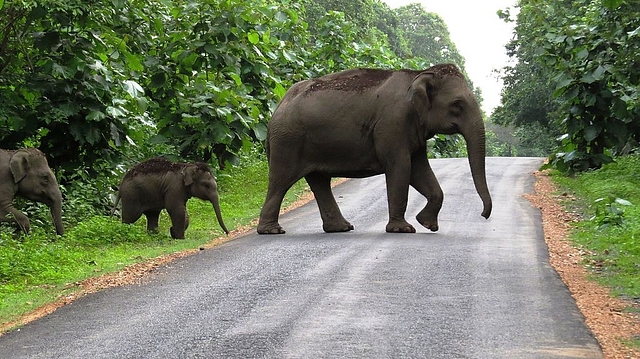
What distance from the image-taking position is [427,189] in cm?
1526

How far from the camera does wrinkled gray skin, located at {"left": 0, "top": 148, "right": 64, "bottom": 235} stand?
15.3m

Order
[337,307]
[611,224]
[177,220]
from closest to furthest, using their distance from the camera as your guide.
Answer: [337,307] → [611,224] → [177,220]

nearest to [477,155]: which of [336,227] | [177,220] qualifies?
[336,227]

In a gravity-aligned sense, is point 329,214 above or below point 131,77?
below

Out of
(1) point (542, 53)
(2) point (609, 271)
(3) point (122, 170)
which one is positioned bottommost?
(2) point (609, 271)

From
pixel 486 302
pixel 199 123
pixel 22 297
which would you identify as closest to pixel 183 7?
pixel 199 123

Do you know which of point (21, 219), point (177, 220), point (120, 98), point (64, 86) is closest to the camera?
point (21, 219)

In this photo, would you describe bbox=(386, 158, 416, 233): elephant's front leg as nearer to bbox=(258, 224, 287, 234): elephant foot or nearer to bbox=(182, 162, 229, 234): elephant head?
bbox=(258, 224, 287, 234): elephant foot

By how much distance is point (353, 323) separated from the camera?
317 inches

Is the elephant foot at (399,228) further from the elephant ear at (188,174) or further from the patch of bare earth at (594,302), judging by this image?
the elephant ear at (188,174)

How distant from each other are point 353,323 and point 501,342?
1.29 m

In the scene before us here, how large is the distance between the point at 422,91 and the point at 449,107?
483 mm

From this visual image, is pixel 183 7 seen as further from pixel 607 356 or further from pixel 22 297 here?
pixel 607 356

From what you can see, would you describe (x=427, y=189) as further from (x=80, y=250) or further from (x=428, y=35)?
(x=428, y=35)
